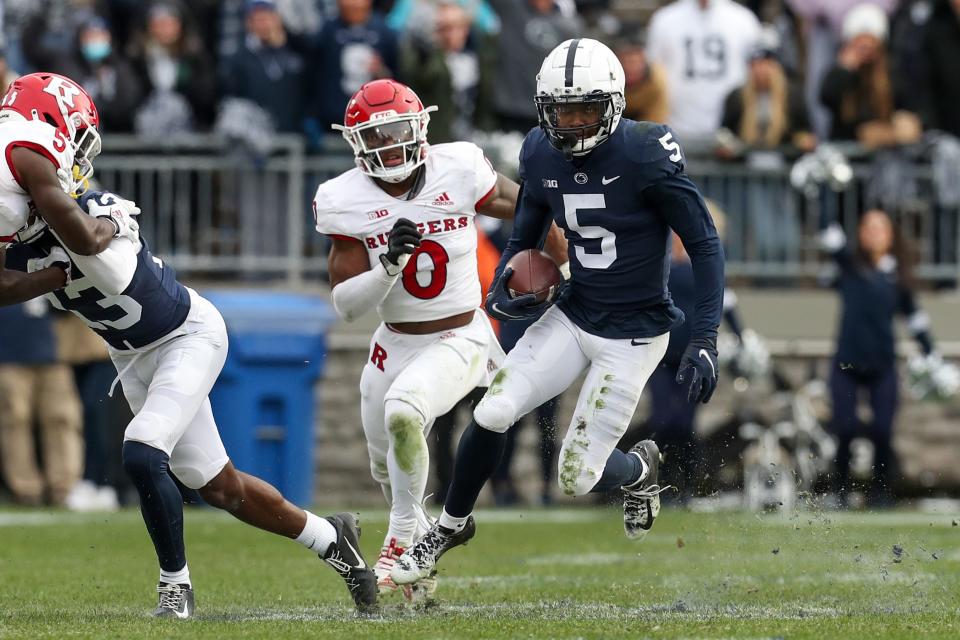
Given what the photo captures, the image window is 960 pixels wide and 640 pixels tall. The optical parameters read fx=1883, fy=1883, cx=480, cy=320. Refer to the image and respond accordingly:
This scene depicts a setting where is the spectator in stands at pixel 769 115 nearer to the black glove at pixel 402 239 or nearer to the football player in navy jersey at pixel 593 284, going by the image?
the football player in navy jersey at pixel 593 284

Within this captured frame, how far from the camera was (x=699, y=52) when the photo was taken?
1227 cm

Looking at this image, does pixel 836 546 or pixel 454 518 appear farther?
pixel 836 546

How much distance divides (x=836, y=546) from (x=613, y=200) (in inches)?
107

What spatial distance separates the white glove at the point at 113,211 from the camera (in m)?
6.36

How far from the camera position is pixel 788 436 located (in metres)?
11.9

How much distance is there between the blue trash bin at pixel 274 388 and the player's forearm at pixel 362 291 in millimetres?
4004

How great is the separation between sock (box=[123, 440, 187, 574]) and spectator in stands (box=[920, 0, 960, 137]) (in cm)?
749

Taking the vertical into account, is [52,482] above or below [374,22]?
below

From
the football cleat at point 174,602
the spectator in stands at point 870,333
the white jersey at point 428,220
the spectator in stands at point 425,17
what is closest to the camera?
the football cleat at point 174,602

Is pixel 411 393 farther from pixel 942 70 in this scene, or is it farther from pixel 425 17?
pixel 942 70

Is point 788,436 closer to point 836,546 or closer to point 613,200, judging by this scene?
point 836,546

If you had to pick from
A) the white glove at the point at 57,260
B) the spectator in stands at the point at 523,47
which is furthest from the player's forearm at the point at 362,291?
the spectator in stands at the point at 523,47

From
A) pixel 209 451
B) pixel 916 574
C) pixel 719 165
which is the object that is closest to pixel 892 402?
pixel 719 165

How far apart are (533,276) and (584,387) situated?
0.45 m
